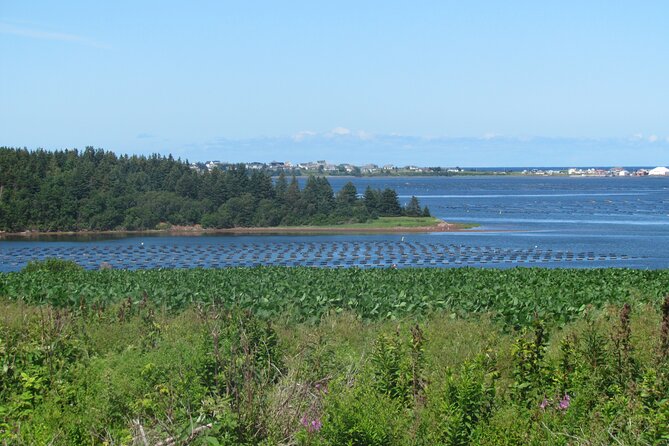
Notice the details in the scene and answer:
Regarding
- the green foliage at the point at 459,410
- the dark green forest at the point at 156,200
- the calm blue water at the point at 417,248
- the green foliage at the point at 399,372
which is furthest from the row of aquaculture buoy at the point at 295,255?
the green foliage at the point at 459,410

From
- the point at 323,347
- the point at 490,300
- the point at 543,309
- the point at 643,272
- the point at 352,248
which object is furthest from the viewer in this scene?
the point at 352,248

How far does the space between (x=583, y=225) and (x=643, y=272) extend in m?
95.5

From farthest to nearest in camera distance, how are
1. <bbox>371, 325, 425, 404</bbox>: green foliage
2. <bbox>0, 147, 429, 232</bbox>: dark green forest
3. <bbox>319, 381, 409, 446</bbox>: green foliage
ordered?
<bbox>0, 147, 429, 232</bbox>: dark green forest → <bbox>371, 325, 425, 404</bbox>: green foliage → <bbox>319, 381, 409, 446</bbox>: green foliage

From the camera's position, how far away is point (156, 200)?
13938 centimetres

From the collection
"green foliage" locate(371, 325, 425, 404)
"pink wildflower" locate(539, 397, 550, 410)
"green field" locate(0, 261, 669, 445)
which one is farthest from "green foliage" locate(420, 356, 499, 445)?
"green foliage" locate(371, 325, 425, 404)

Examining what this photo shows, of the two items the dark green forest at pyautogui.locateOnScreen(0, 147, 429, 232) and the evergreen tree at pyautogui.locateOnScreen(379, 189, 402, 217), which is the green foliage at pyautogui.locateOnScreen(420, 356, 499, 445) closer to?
the dark green forest at pyautogui.locateOnScreen(0, 147, 429, 232)

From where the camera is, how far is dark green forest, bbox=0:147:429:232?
13325 centimetres

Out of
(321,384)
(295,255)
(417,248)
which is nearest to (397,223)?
(417,248)

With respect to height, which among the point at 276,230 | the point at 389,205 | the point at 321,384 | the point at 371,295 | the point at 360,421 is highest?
the point at 360,421

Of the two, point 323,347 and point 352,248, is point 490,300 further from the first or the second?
point 352,248

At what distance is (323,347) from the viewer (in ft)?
37.1

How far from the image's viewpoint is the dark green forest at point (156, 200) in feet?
437

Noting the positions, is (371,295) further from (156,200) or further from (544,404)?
(156,200)

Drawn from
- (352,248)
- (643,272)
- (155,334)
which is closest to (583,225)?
(352,248)
